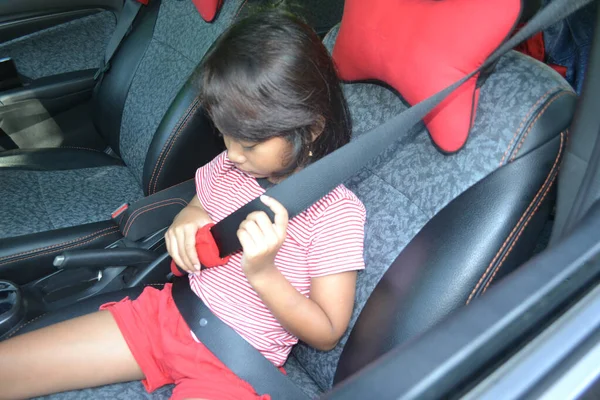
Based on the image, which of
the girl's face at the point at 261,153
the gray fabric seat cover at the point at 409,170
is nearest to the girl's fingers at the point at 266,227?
the girl's face at the point at 261,153

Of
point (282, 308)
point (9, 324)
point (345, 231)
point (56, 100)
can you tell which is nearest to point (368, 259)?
point (345, 231)

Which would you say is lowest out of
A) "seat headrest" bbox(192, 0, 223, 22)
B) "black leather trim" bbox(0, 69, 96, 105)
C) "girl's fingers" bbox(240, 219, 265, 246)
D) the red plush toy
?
"black leather trim" bbox(0, 69, 96, 105)

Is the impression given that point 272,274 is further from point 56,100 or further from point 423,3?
point 56,100

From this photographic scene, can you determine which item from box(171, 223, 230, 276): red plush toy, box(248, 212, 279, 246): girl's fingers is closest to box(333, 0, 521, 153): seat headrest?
box(248, 212, 279, 246): girl's fingers

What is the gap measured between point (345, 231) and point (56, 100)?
129cm

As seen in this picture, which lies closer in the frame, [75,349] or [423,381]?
[423,381]

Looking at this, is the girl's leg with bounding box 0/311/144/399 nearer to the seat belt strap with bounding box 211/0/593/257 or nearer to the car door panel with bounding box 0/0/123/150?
the seat belt strap with bounding box 211/0/593/257

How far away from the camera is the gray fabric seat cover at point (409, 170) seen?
880 millimetres

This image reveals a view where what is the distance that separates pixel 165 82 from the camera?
61.7 inches

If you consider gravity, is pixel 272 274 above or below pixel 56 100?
above

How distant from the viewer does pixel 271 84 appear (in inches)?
35.9

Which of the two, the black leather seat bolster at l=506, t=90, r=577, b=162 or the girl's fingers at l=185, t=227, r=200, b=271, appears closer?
the black leather seat bolster at l=506, t=90, r=577, b=162

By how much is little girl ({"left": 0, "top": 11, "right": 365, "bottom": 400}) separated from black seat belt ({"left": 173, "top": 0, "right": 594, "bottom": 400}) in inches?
1.3

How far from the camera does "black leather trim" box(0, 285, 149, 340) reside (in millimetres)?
1148
